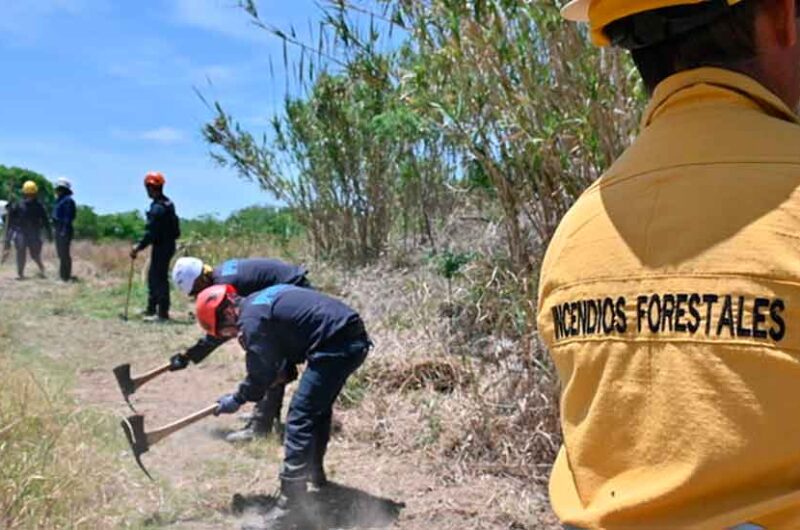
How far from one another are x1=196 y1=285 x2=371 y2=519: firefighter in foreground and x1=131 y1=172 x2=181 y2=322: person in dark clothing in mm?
5840

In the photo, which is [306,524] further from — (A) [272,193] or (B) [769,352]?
(A) [272,193]

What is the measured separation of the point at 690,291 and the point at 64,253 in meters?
15.1

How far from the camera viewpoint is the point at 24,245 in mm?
15461

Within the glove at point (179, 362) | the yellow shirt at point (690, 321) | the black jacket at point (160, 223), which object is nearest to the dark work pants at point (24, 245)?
the black jacket at point (160, 223)

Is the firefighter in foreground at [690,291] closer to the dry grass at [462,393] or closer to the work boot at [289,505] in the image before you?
the dry grass at [462,393]

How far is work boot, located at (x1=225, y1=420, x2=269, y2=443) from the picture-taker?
6234 millimetres

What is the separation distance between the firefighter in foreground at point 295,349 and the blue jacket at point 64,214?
9.98 m

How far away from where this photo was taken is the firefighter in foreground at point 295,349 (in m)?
4.93

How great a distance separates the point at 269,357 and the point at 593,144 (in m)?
2.00

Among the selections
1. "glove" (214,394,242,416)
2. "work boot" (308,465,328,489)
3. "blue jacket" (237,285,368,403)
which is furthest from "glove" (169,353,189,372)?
"work boot" (308,465,328,489)

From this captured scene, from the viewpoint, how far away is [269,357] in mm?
4969

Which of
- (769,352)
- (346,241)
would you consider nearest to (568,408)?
(769,352)

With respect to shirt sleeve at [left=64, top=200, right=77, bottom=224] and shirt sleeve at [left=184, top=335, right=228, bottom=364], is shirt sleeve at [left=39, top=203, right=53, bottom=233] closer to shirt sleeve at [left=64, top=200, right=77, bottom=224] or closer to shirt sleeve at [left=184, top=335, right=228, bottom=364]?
shirt sleeve at [left=64, top=200, right=77, bottom=224]

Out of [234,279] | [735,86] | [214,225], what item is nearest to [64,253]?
[214,225]
